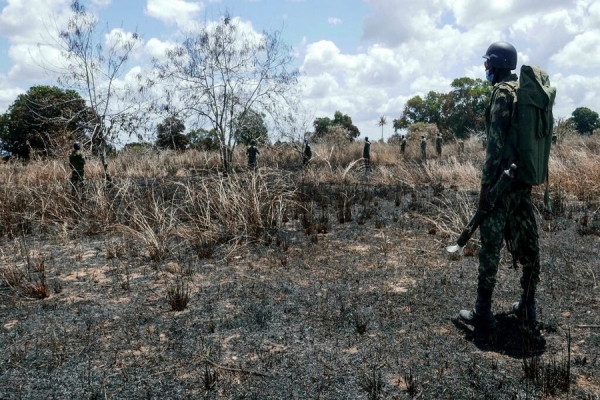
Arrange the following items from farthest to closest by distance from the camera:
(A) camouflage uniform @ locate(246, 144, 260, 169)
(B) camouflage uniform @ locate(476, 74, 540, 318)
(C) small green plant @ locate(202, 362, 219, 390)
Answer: (A) camouflage uniform @ locate(246, 144, 260, 169), (B) camouflage uniform @ locate(476, 74, 540, 318), (C) small green plant @ locate(202, 362, 219, 390)

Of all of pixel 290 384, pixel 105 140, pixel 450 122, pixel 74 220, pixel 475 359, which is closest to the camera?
pixel 290 384

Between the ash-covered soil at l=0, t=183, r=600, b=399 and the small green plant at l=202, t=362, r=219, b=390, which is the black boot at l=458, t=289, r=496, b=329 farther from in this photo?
the small green plant at l=202, t=362, r=219, b=390

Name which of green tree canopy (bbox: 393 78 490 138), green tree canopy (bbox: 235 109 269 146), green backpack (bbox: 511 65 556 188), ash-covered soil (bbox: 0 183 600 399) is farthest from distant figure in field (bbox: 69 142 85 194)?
green tree canopy (bbox: 393 78 490 138)

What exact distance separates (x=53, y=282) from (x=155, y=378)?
8.99 ft

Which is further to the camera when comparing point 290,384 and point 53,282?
point 53,282

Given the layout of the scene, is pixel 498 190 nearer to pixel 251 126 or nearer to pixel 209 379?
pixel 209 379

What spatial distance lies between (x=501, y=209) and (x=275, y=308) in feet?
6.99

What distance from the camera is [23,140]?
2444 centimetres

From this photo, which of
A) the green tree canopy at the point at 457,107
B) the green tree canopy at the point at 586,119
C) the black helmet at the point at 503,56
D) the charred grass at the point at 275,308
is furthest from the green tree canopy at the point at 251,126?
the green tree canopy at the point at 586,119

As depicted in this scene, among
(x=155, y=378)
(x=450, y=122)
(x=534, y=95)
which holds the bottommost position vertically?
(x=155, y=378)

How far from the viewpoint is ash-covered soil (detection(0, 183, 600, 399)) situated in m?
2.83

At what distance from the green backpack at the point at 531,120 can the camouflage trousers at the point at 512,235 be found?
177mm

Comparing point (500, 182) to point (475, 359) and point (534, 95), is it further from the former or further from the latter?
point (475, 359)

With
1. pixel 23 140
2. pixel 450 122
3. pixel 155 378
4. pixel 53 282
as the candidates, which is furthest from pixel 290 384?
pixel 450 122
